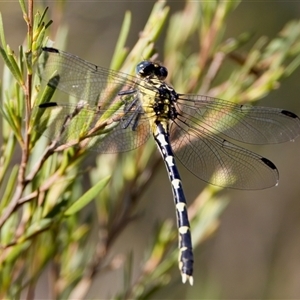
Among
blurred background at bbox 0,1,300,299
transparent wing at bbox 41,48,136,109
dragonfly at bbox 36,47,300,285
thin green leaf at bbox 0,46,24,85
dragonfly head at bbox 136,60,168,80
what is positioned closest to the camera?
thin green leaf at bbox 0,46,24,85

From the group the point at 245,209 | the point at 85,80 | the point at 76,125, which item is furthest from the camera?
the point at 245,209

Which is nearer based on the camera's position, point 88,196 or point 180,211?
point 88,196

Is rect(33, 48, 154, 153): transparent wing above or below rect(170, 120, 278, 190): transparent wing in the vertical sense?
above

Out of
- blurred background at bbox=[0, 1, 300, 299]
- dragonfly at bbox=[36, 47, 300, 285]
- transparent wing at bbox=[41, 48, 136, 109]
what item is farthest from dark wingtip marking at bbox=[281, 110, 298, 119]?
blurred background at bbox=[0, 1, 300, 299]

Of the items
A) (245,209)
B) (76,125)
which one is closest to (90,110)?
(76,125)

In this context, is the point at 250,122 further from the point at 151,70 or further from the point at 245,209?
the point at 245,209

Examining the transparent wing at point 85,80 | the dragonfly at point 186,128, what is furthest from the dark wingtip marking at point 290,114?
the transparent wing at point 85,80

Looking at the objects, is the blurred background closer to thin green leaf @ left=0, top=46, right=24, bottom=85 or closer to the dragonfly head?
the dragonfly head
